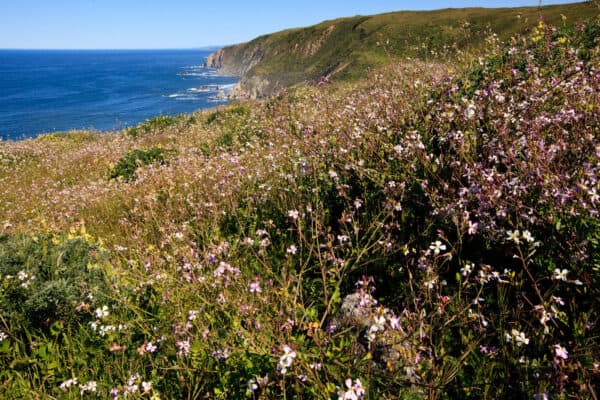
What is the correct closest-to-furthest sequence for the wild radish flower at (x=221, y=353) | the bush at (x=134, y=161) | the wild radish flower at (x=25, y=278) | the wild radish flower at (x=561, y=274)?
the wild radish flower at (x=561, y=274) → the wild radish flower at (x=221, y=353) → the wild radish flower at (x=25, y=278) → the bush at (x=134, y=161)

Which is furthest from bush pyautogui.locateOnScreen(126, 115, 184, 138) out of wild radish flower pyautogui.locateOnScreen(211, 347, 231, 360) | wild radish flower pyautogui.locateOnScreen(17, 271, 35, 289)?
wild radish flower pyautogui.locateOnScreen(211, 347, 231, 360)

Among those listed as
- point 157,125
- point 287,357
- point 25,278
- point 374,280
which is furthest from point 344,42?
point 287,357

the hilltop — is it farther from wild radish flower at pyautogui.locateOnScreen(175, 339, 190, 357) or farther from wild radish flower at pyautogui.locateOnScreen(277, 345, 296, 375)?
wild radish flower at pyautogui.locateOnScreen(277, 345, 296, 375)

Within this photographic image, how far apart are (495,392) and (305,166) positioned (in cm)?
303

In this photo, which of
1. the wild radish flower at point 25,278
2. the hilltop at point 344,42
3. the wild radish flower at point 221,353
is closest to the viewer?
the wild radish flower at point 221,353

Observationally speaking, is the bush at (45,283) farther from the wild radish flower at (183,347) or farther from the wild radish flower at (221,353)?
the wild radish flower at (221,353)

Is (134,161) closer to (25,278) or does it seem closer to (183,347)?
(25,278)

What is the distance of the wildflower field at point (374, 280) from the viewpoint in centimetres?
220

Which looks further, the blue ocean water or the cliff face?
the cliff face

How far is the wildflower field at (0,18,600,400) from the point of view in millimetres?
2199

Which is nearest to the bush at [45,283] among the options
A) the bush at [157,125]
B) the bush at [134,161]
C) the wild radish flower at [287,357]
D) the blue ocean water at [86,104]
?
the wild radish flower at [287,357]

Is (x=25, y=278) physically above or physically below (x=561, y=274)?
below

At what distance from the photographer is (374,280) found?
341cm

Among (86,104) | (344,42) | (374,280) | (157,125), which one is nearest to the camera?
(374,280)
